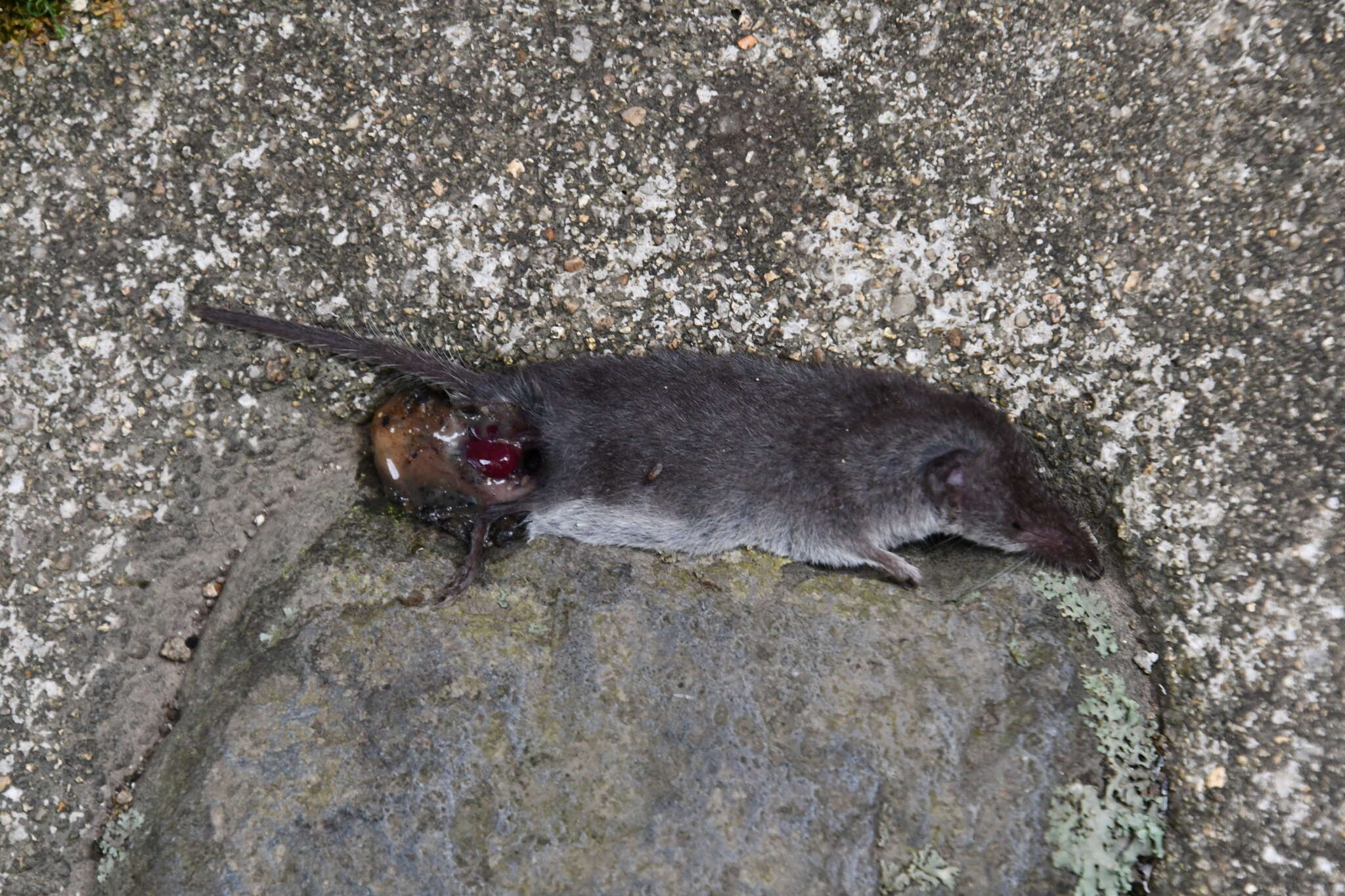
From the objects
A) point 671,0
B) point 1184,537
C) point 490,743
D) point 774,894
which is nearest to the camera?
point 774,894

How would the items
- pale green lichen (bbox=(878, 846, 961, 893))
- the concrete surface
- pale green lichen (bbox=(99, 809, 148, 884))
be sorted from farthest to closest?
1. the concrete surface
2. pale green lichen (bbox=(99, 809, 148, 884))
3. pale green lichen (bbox=(878, 846, 961, 893))

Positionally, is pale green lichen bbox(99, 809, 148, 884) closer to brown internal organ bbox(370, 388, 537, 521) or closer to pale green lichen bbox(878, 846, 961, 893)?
brown internal organ bbox(370, 388, 537, 521)

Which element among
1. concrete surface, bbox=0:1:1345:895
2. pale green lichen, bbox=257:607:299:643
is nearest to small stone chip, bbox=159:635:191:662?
concrete surface, bbox=0:1:1345:895

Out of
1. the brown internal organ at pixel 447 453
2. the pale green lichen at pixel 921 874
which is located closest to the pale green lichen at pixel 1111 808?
the pale green lichen at pixel 921 874

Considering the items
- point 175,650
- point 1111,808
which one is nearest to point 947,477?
point 1111,808

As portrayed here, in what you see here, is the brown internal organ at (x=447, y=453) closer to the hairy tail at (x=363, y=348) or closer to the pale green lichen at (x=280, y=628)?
the hairy tail at (x=363, y=348)

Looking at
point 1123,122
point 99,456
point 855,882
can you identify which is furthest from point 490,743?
point 1123,122

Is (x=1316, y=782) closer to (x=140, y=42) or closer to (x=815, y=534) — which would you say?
(x=815, y=534)

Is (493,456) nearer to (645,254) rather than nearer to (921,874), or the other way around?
(645,254)
